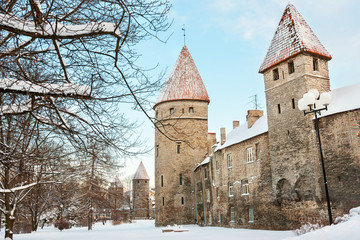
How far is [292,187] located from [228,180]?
897cm

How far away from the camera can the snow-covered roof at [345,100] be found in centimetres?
1878

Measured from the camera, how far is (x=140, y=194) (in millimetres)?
69000

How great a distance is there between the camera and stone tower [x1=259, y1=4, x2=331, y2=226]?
66.5 ft

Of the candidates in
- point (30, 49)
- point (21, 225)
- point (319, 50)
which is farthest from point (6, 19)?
point (21, 225)

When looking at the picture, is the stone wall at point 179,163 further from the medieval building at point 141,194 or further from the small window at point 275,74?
the medieval building at point 141,194

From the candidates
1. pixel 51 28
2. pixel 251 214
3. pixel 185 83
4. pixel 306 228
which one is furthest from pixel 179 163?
pixel 51 28

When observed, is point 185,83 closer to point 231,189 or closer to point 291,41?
point 231,189

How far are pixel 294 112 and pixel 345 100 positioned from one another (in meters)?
3.09

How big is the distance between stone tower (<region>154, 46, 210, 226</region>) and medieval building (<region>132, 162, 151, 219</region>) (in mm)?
29389

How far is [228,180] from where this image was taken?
2981cm

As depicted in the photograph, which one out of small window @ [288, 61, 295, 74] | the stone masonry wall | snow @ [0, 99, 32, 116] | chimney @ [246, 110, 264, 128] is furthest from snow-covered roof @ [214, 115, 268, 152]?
snow @ [0, 99, 32, 116]

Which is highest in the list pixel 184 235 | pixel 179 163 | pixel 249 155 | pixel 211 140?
pixel 211 140

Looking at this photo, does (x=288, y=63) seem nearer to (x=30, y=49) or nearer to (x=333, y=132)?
(x=333, y=132)

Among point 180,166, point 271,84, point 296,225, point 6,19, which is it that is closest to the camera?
point 6,19
